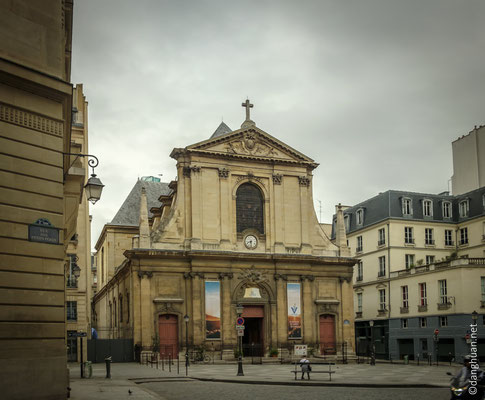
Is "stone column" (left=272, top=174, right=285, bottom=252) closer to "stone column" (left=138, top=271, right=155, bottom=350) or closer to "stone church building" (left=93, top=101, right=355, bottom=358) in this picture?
"stone church building" (left=93, top=101, right=355, bottom=358)

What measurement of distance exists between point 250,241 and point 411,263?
15729mm

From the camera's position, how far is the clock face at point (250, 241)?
48.0 m

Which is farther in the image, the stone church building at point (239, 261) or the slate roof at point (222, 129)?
the slate roof at point (222, 129)

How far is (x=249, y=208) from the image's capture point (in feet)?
160

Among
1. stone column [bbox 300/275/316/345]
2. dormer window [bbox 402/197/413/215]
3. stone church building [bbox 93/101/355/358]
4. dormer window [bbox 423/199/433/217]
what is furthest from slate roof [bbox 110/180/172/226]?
dormer window [bbox 423/199/433/217]

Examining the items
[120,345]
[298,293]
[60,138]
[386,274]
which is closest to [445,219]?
[386,274]

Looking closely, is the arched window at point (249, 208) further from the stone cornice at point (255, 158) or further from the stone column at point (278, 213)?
the stone cornice at point (255, 158)

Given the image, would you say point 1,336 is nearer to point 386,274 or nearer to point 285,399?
point 285,399

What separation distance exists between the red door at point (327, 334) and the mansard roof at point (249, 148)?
11751 millimetres

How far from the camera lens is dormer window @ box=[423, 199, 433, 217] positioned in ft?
188

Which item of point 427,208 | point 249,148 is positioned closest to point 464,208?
point 427,208

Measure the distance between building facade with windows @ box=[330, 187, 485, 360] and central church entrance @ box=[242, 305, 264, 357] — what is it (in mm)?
12912

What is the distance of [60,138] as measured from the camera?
14.6 metres

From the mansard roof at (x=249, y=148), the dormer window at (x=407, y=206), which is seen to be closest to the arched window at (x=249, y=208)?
the mansard roof at (x=249, y=148)
